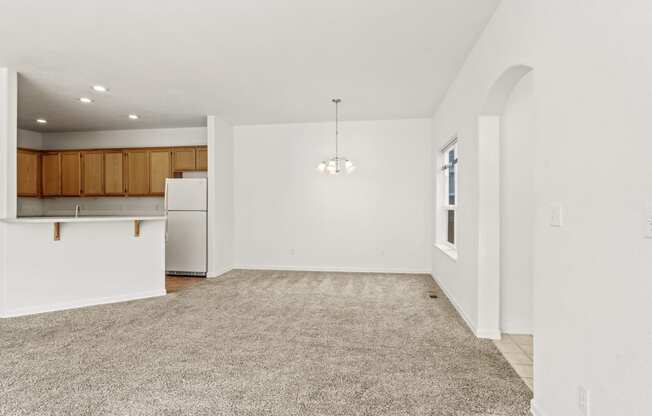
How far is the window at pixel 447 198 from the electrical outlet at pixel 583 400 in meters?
3.38

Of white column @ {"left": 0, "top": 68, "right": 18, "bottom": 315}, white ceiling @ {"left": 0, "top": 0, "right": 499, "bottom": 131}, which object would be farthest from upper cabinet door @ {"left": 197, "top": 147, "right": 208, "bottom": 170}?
white column @ {"left": 0, "top": 68, "right": 18, "bottom": 315}

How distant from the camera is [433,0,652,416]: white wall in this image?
116 cm

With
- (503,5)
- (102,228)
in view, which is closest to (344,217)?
(102,228)

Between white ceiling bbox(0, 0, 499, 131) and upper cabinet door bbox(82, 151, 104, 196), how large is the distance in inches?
43.3

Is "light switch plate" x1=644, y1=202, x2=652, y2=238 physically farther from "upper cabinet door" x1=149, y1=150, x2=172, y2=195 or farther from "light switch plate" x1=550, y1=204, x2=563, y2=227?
"upper cabinet door" x1=149, y1=150, x2=172, y2=195

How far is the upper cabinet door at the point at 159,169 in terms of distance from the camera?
5980 mm

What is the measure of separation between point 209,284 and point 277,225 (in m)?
1.68

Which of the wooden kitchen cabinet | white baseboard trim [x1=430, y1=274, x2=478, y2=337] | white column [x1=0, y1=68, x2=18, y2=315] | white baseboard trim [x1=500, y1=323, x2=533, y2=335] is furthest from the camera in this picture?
the wooden kitchen cabinet

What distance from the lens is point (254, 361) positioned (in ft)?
8.12

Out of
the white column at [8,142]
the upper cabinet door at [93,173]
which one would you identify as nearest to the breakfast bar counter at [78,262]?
the white column at [8,142]

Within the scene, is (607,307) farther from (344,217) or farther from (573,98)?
(344,217)

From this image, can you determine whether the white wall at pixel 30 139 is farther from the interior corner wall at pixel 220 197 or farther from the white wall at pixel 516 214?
the white wall at pixel 516 214

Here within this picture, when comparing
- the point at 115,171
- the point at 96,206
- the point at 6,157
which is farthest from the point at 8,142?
the point at 96,206

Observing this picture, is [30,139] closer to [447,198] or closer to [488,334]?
[447,198]
